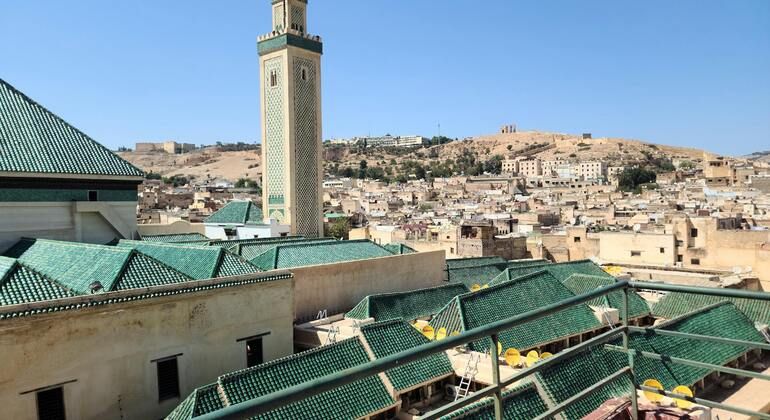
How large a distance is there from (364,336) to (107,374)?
3264 millimetres

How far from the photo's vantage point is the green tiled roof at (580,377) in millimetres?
7148

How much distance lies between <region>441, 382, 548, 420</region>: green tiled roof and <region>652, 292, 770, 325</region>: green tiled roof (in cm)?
717

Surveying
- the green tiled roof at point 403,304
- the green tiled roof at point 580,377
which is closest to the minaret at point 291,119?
the green tiled roof at point 403,304

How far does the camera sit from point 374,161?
101188 mm

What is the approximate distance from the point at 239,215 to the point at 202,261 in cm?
962

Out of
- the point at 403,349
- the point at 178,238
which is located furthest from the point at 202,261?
the point at 178,238

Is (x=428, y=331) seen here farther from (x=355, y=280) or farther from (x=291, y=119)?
(x=291, y=119)

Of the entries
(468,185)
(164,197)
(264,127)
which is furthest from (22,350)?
(468,185)

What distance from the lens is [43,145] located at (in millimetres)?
9648

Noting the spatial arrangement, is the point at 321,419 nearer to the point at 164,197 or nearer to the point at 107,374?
the point at 107,374

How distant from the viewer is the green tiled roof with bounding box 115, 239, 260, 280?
315 inches

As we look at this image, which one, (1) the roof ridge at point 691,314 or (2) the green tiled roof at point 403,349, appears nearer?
(2) the green tiled roof at point 403,349

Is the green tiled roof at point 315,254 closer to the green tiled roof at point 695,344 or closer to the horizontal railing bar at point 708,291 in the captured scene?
the green tiled roof at point 695,344

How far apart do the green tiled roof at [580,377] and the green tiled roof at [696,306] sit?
5787 millimetres
